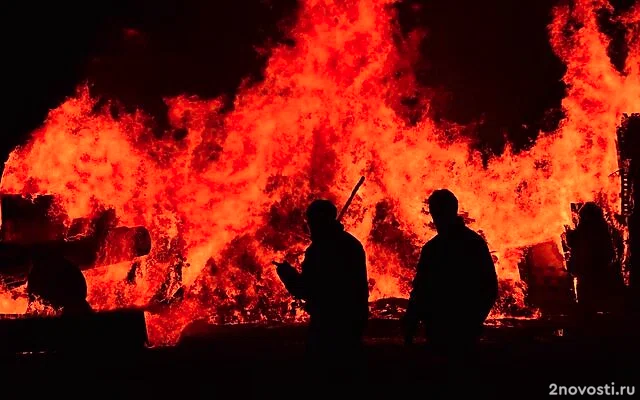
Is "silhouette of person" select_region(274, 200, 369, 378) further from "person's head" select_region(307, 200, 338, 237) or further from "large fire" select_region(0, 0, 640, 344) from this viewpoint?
"large fire" select_region(0, 0, 640, 344)

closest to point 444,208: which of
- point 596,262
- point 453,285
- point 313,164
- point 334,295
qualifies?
point 453,285

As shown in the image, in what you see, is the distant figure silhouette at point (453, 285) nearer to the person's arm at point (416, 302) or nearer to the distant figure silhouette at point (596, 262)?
the person's arm at point (416, 302)

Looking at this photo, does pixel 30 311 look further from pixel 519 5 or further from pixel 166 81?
pixel 519 5

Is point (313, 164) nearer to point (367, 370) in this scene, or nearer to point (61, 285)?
point (61, 285)

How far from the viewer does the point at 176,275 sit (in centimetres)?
778

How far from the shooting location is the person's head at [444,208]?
13.4ft

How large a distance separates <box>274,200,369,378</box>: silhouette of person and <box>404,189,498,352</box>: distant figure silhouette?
36cm

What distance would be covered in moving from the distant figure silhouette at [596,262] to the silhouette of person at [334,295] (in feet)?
11.4

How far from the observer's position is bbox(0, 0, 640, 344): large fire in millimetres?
7883

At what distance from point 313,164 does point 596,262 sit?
12.4 ft

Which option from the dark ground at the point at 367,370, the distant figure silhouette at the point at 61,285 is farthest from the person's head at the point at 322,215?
the distant figure silhouette at the point at 61,285

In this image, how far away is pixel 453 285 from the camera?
4020 millimetres

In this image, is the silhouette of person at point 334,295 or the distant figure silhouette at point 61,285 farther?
the distant figure silhouette at point 61,285

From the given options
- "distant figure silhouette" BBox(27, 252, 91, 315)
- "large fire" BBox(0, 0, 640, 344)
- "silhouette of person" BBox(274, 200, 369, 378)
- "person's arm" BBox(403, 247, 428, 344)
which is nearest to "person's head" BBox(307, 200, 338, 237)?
"silhouette of person" BBox(274, 200, 369, 378)
